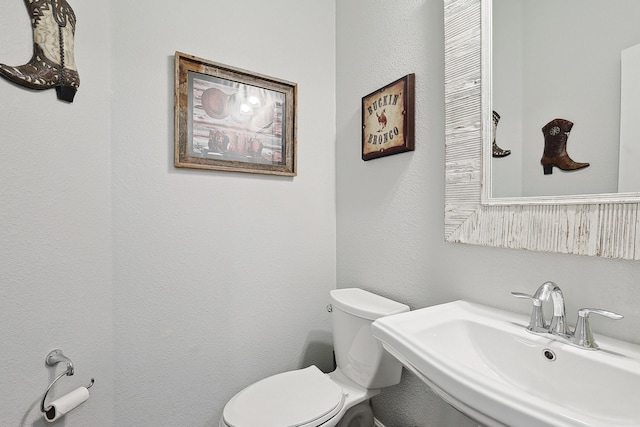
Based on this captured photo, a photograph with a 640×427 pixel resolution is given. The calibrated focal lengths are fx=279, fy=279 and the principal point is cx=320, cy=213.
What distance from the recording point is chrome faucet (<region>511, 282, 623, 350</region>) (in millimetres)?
635

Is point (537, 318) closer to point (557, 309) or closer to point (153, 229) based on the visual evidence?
point (557, 309)

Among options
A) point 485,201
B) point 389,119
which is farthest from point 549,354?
point 389,119

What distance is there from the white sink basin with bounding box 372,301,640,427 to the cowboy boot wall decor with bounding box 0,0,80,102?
1.12 metres

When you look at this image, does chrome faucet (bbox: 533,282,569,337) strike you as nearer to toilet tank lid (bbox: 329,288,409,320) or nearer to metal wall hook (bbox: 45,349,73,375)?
toilet tank lid (bbox: 329,288,409,320)

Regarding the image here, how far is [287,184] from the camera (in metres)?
1.47

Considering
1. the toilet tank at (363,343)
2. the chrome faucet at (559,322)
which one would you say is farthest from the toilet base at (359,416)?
the chrome faucet at (559,322)

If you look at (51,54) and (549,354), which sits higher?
(51,54)

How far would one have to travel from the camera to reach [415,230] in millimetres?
1163

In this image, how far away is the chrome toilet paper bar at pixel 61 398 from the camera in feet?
2.48

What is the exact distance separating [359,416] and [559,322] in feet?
3.12

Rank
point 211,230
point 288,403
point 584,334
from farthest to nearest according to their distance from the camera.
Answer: point 211,230 → point 288,403 → point 584,334

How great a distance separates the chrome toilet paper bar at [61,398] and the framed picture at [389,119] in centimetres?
132

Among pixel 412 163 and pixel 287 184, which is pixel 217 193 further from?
pixel 412 163

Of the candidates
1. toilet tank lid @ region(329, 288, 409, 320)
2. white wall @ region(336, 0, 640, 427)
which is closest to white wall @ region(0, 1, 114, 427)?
toilet tank lid @ region(329, 288, 409, 320)
